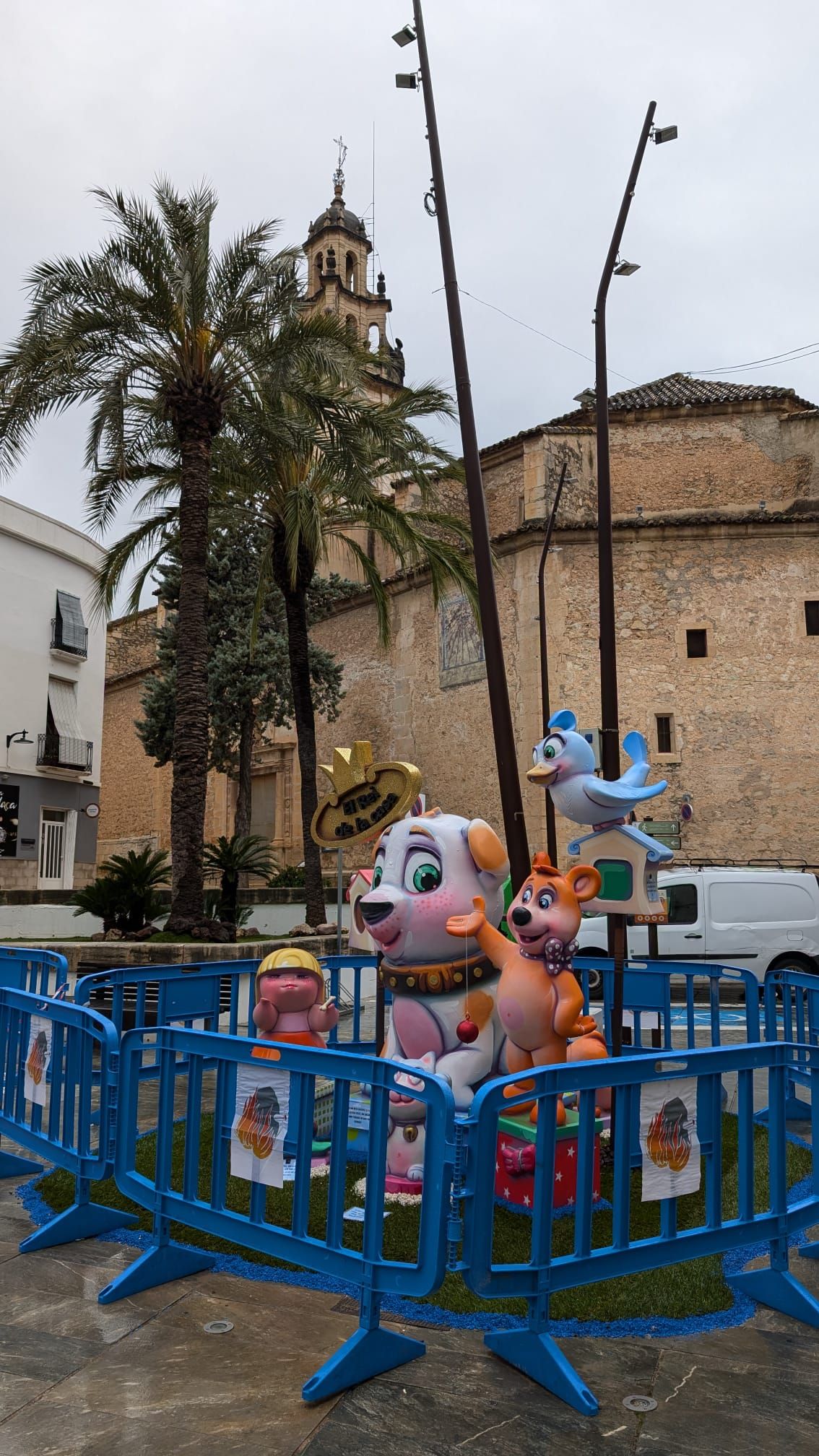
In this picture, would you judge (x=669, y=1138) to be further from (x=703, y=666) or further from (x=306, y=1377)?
(x=703, y=666)

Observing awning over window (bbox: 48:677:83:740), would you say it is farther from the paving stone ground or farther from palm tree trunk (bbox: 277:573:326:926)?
the paving stone ground

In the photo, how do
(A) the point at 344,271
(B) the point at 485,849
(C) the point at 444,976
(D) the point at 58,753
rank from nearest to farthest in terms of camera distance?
(C) the point at 444,976
(B) the point at 485,849
(D) the point at 58,753
(A) the point at 344,271

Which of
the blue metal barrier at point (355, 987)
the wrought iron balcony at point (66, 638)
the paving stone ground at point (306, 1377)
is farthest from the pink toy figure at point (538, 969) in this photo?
the wrought iron balcony at point (66, 638)

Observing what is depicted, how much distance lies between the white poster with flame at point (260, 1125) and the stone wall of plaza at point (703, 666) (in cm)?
2143

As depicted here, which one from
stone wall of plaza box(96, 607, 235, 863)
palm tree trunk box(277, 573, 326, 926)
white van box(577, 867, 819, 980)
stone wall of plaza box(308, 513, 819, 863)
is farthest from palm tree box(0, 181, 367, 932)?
stone wall of plaza box(96, 607, 235, 863)

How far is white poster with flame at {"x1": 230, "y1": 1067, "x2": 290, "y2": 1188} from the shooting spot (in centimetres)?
398

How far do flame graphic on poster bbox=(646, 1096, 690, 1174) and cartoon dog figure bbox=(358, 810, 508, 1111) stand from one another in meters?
1.78

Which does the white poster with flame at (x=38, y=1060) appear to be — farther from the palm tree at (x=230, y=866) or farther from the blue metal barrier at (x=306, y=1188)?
the palm tree at (x=230, y=866)

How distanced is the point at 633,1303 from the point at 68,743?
26441mm

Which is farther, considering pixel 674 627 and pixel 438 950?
pixel 674 627

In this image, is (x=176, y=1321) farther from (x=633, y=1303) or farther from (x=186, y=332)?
(x=186, y=332)

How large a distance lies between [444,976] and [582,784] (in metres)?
1.50

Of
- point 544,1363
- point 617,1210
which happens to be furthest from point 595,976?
point 544,1363

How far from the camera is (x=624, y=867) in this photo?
6.61 m
